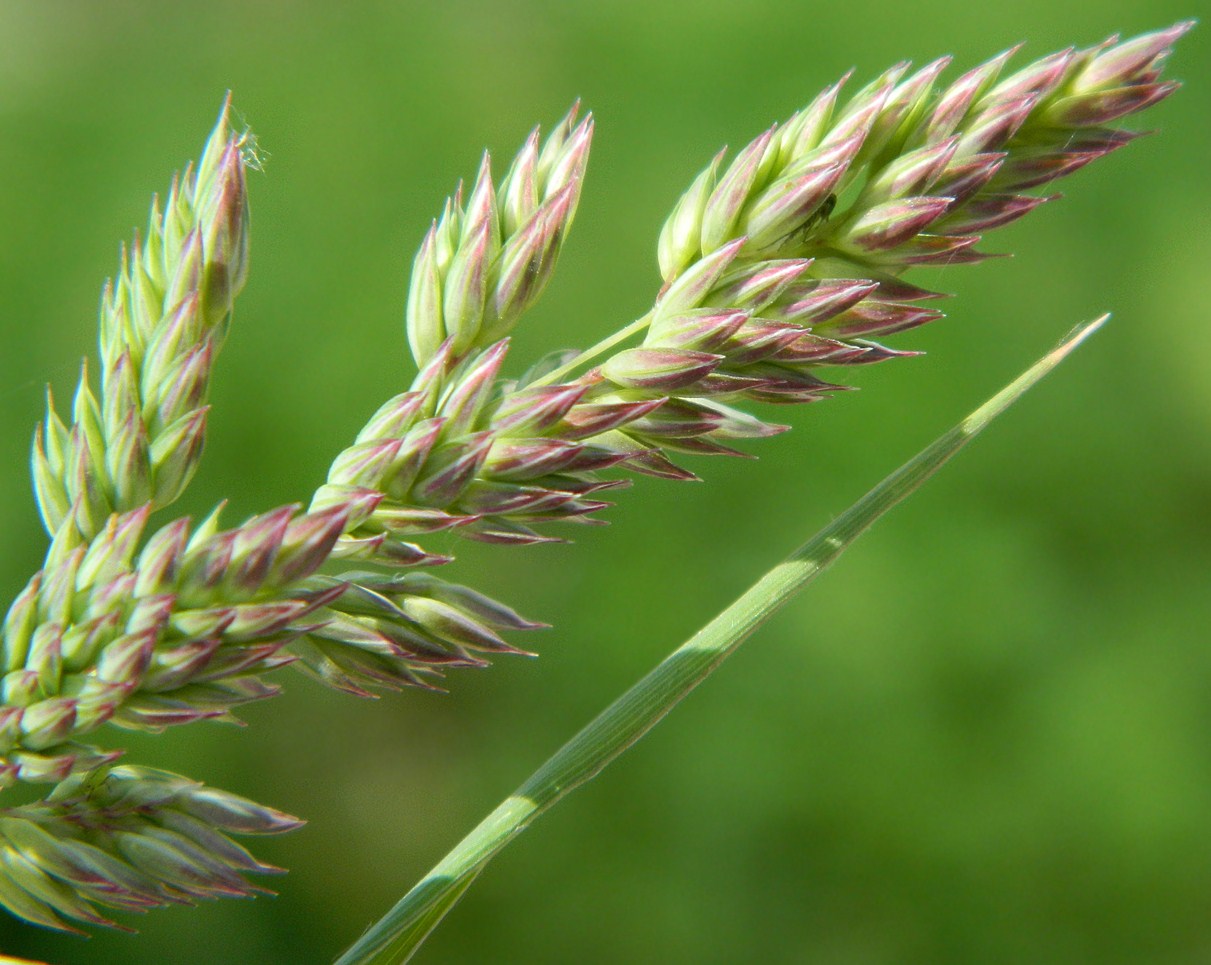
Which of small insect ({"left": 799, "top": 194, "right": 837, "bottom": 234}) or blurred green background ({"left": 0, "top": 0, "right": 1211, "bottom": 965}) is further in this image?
blurred green background ({"left": 0, "top": 0, "right": 1211, "bottom": 965})

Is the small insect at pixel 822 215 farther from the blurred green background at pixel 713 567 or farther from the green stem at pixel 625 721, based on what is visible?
the blurred green background at pixel 713 567

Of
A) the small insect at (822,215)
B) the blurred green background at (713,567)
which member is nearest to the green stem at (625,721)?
the small insect at (822,215)

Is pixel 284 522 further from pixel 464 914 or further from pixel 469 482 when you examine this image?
pixel 464 914

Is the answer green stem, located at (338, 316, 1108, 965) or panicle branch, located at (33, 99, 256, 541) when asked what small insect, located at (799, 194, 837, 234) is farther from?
panicle branch, located at (33, 99, 256, 541)

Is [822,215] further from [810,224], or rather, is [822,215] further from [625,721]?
[625,721]

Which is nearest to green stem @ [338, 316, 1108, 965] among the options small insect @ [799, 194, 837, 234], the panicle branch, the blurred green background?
small insect @ [799, 194, 837, 234]

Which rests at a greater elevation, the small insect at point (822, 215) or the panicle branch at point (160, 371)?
the panicle branch at point (160, 371)

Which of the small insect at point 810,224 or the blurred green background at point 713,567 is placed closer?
the small insect at point 810,224
